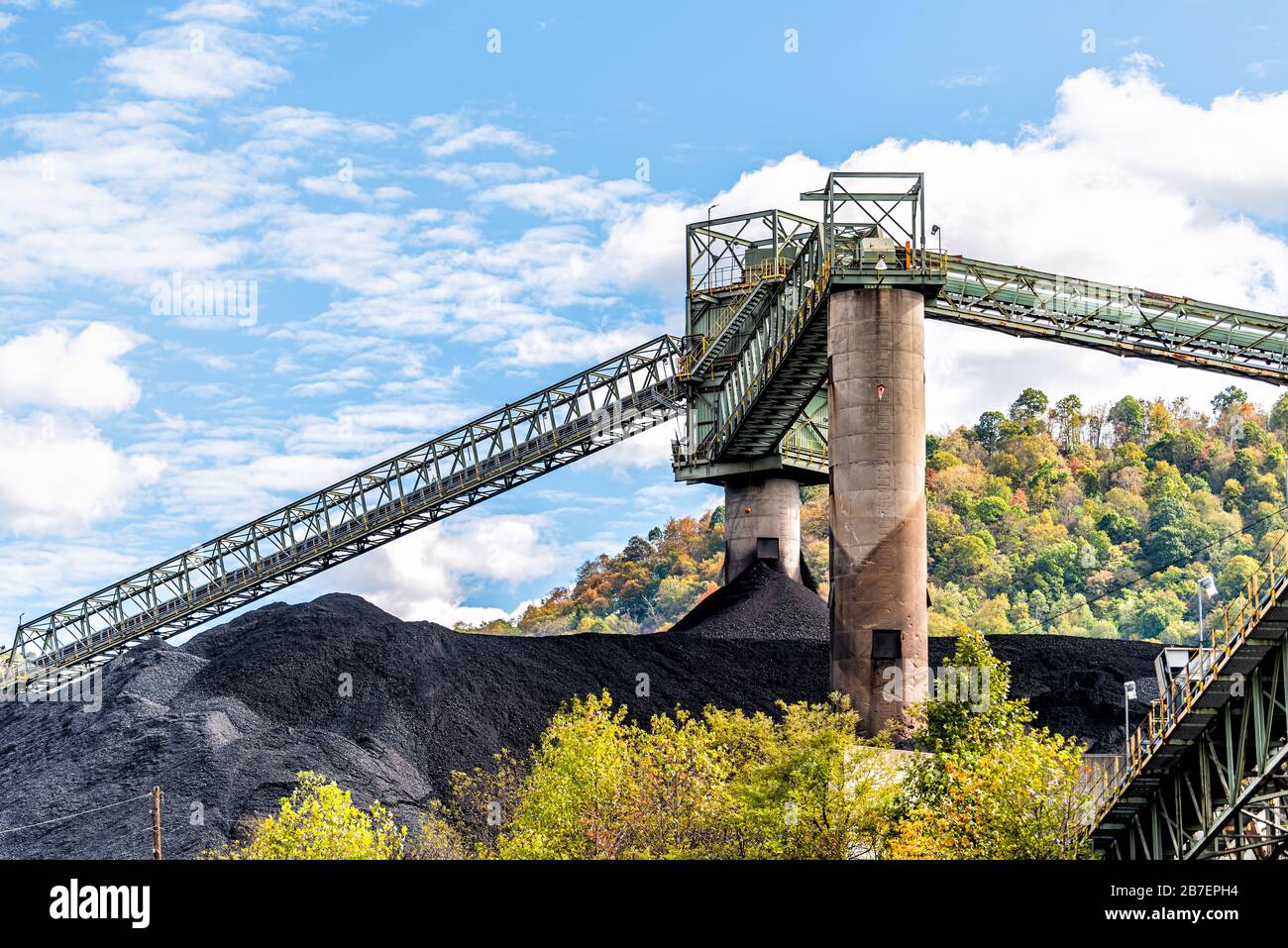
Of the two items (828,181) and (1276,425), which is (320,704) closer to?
(828,181)

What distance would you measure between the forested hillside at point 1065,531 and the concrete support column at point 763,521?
222 ft

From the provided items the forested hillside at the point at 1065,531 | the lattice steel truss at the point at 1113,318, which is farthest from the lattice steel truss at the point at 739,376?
the forested hillside at the point at 1065,531

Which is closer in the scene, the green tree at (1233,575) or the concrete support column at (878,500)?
the concrete support column at (878,500)

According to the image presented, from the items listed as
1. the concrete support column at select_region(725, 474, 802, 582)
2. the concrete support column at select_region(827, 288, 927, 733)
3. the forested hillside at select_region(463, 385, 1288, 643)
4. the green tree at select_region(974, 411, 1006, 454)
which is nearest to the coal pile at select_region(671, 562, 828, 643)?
the concrete support column at select_region(725, 474, 802, 582)

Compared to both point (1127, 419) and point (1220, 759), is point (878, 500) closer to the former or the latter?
point (1220, 759)

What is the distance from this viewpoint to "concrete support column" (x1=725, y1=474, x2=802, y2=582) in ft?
205

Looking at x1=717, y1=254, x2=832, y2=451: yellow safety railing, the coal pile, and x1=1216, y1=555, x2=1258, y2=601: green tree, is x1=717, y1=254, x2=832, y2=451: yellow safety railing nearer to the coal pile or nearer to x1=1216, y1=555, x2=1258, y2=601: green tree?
the coal pile

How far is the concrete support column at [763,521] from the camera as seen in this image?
62500 mm

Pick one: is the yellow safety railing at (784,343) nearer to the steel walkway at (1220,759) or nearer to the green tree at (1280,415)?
the steel walkway at (1220,759)

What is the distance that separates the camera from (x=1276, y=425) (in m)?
177

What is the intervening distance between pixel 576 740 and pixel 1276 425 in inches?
6132

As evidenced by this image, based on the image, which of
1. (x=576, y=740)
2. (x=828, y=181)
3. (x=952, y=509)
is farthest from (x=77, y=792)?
(x=952, y=509)

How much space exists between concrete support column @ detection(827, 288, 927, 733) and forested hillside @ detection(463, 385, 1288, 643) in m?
86.8

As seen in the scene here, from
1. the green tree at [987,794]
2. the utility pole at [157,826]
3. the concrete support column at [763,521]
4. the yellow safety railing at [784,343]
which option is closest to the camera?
the green tree at [987,794]
